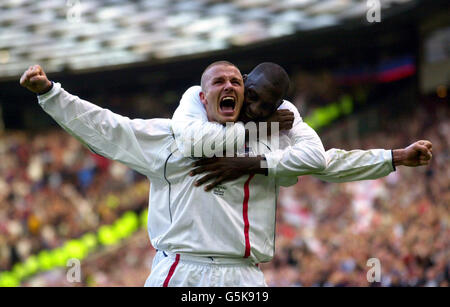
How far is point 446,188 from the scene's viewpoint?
1188 centimetres

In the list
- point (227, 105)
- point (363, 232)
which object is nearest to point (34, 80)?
point (227, 105)

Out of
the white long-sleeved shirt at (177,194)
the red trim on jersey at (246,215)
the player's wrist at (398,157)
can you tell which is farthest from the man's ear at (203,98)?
the player's wrist at (398,157)

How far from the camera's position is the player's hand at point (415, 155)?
3893 millimetres

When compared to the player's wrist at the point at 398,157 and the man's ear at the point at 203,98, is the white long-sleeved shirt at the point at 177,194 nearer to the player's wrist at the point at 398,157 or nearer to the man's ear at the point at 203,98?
the man's ear at the point at 203,98

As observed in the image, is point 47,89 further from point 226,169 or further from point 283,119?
point 283,119

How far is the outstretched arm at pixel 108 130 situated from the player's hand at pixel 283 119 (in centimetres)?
56

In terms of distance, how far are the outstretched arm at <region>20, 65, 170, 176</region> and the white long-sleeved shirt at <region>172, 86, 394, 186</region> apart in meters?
0.17

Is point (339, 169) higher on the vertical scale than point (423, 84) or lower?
lower

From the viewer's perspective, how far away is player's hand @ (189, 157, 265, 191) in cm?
377

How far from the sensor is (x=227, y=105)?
3.83 m

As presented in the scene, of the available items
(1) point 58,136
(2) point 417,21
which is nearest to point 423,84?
(2) point 417,21

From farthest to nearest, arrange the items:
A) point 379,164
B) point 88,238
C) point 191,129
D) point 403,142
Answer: point 88,238 → point 403,142 → point 379,164 → point 191,129

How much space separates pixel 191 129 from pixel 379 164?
1.06 m

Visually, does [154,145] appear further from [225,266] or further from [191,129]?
[225,266]
